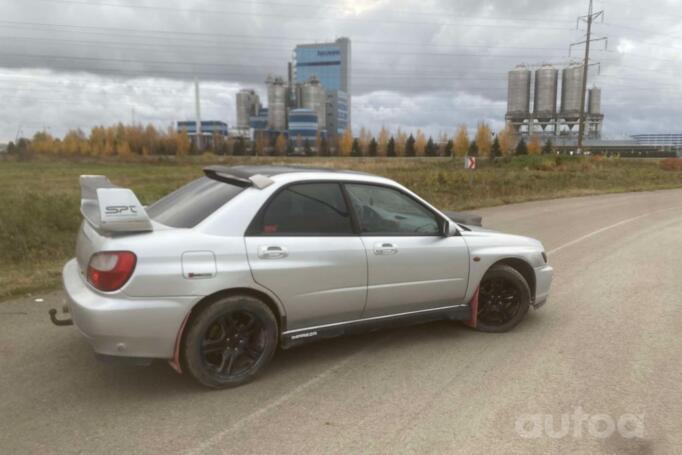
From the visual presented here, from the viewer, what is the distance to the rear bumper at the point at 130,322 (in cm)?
350

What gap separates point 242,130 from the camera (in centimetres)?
17375

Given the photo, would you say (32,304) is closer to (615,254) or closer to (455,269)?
(455,269)

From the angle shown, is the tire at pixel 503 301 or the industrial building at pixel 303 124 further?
the industrial building at pixel 303 124

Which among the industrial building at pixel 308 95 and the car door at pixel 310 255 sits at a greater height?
the industrial building at pixel 308 95

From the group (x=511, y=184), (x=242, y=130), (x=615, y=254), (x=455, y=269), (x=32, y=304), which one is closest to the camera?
(x=455, y=269)

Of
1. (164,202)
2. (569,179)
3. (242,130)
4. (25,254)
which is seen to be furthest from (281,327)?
(242,130)

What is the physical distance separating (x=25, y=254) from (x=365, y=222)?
6.89 m

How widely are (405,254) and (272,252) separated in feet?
4.00

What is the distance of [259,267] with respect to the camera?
386 centimetres

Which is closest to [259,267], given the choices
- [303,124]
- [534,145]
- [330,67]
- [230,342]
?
[230,342]

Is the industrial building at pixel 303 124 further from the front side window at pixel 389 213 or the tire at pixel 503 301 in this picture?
the front side window at pixel 389 213

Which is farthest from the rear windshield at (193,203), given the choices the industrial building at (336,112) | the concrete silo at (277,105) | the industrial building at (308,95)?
the concrete silo at (277,105)

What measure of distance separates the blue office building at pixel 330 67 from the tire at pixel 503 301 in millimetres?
170957

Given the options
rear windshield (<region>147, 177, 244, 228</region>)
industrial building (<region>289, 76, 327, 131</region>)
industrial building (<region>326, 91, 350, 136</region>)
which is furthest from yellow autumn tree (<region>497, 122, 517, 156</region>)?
rear windshield (<region>147, 177, 244, 228</region>)
